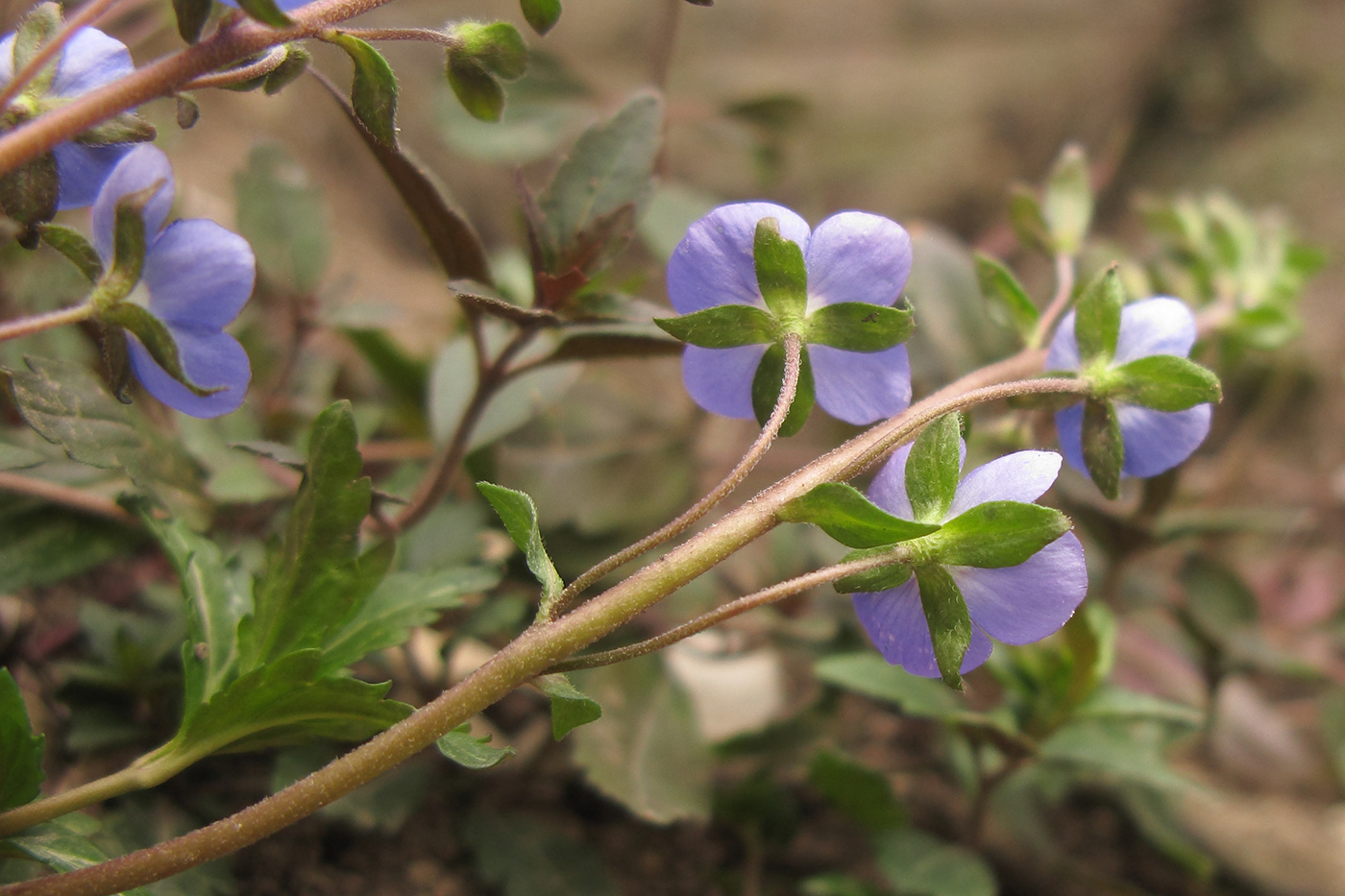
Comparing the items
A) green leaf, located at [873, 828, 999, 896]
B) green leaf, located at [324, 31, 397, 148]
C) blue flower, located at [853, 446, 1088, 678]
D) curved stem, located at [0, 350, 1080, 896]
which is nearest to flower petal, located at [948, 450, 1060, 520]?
blue flower, located at [853, 446, 1088, 678]

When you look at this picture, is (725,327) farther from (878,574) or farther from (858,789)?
(858,789)

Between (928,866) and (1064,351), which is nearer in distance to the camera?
(1064,351)

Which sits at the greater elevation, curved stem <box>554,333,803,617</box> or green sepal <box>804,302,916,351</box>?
green sepal <box>804,302,916,351</box>

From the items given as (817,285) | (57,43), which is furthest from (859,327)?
(57,43)

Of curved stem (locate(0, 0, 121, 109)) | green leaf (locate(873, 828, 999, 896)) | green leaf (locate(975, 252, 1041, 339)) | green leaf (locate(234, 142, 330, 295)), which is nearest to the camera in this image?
curved stem (locate(0, 0, 121, 109))

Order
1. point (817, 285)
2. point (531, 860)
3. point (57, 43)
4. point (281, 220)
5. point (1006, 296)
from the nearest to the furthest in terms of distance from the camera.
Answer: point (57, 43)
point (817, 285)
point (1006, 296)
point (531, 860)
point (281, 220)

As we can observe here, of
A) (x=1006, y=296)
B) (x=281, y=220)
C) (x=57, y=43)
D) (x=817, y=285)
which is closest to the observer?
(x=57, y=43)

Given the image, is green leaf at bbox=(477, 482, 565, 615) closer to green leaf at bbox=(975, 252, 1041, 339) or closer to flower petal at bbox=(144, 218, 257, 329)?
flower petal at bbox=(144, 218, 257, 329)

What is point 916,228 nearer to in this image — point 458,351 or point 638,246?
point 458,351

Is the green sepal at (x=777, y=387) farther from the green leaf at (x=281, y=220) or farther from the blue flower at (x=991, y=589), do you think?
the green leaf at (x=281, y=220)
